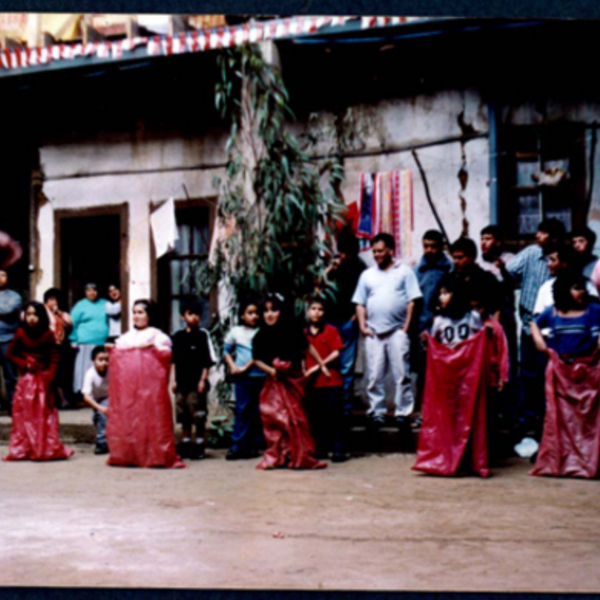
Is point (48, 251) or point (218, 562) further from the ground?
point (48, 251)

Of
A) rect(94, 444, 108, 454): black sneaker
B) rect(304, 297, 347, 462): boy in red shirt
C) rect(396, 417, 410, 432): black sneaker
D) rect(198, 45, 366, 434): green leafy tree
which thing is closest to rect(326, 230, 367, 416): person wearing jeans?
rect(198, 45, 366, 434): green leafy tree

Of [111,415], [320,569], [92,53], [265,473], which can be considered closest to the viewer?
A: [320,569]

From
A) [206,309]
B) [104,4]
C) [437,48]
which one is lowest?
[206,309]

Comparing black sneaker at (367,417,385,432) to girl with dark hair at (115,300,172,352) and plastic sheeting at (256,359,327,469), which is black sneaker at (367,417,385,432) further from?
girl with dark hair at (115,300,172,352)

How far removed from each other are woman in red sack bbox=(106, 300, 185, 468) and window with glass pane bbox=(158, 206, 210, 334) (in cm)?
298

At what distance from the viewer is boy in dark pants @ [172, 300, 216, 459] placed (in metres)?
8.55

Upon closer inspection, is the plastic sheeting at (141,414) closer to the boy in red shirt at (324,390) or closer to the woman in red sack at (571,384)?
the boy in red shirt at (324,390)

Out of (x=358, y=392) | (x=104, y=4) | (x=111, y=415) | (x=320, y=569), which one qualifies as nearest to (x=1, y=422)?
(x=111, y=415)

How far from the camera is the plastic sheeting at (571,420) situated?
7.28 m

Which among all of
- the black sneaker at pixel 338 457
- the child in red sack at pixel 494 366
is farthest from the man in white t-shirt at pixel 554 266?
the black sneaker at pixel 338 457

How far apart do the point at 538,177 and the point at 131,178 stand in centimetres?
453

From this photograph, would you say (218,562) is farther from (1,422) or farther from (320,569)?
(1,422)

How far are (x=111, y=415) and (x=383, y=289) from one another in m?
2.32

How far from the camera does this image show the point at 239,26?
9.55 meters
